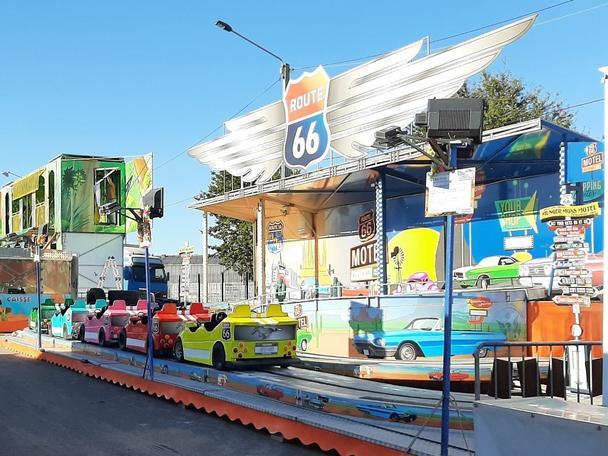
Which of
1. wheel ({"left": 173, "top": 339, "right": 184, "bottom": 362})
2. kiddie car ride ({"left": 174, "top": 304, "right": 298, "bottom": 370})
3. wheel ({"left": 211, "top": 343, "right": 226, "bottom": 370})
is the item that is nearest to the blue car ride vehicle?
kiddie car ride ({"left": 174, "top": 304, "right": 298, "bottom": 370})

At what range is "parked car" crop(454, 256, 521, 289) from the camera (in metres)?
20.8

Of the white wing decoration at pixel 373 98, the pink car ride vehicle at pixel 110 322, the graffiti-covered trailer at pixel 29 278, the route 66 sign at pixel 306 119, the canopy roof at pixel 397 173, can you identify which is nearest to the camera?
the white wing decoration at pixel 373 98

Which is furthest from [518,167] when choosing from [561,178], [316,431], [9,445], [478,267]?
[9,445]

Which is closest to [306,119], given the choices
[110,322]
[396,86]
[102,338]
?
[396,86]

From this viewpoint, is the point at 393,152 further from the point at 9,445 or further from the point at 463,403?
the point at 9,445

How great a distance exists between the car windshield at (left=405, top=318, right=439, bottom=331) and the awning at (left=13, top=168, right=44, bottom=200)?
130 ft

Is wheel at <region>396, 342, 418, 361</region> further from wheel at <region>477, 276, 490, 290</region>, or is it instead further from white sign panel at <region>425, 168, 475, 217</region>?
white sign panel at <region>425, 168, 475, 217</region>

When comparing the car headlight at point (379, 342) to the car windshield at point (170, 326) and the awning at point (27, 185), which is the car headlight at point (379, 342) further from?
the awning at point (27, 185)

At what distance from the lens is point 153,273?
139 ft

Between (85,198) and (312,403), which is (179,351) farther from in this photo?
(85,198)

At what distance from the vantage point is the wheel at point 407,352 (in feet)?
57.1

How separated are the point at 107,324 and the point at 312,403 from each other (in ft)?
37.9

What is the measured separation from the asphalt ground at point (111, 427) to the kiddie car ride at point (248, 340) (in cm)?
165

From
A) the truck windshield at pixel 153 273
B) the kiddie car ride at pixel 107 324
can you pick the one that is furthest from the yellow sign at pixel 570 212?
the truck windshield at pixel 153 273
